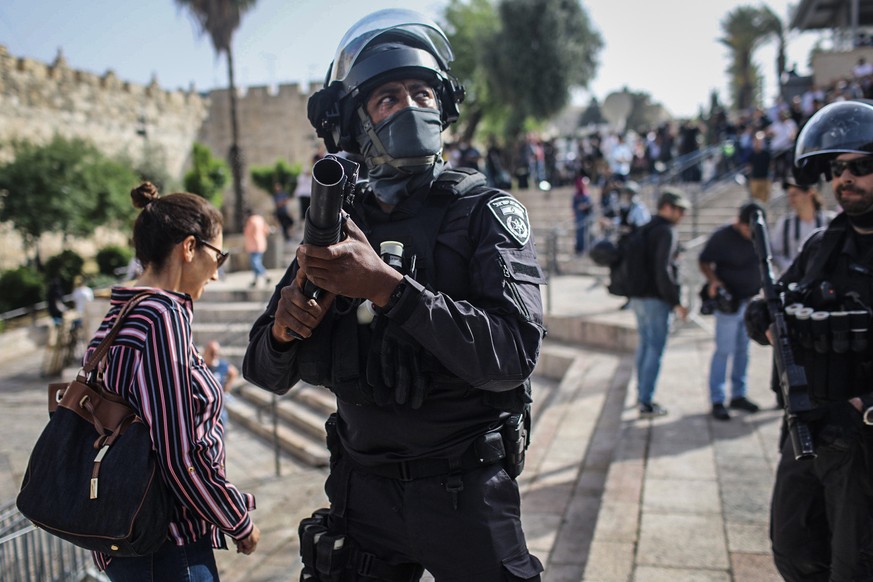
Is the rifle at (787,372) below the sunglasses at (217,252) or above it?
below

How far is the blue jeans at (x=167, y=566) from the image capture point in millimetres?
2020

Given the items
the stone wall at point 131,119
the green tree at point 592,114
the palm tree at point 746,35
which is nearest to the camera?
the stone wall at point 131,119

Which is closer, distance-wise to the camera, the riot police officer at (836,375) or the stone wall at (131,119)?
the riot police officer at (836,375)

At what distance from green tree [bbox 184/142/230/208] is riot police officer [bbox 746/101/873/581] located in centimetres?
2686

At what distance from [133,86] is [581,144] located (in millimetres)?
21213

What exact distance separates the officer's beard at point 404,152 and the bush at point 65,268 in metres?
19.6

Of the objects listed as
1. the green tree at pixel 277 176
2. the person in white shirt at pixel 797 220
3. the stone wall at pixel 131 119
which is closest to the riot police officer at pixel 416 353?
the person in white shirt at pixel 797 220

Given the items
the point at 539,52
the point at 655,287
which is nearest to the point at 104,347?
the point at 655,287

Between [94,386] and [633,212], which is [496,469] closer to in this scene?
[94,386]

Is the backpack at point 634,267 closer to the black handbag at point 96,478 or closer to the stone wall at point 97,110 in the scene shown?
the black handbag at point 96,478

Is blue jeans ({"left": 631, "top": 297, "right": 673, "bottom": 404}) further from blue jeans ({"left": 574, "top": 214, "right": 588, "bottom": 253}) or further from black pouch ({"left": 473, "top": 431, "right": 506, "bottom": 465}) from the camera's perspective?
blue jeans ({"left": 574, "top": 214, "right": 588, "bottom": 253})

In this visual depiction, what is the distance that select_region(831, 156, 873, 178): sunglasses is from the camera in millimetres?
2434

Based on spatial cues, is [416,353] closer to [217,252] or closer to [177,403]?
[177,403]

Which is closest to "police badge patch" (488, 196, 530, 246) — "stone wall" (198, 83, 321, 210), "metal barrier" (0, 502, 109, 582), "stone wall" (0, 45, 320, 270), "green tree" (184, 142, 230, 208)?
"metal barrier" (0, 502, 109, 582)
